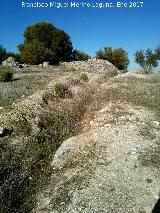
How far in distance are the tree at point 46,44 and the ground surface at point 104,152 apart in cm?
3275

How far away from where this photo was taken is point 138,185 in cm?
1806

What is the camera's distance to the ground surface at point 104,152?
56.1 feet

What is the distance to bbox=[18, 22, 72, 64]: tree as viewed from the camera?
67812 mm

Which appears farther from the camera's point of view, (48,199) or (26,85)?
(26,85)

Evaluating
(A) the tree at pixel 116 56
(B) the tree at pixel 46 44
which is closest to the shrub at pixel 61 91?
(B) the tree at pixel 46 44

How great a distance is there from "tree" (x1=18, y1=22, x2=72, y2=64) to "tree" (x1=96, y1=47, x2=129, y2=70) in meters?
7.49

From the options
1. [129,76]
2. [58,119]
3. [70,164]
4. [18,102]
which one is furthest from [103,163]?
[129,76]

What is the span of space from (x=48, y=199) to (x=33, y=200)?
0.77 metres

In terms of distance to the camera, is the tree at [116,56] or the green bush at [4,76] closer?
the green bush at [4,76]

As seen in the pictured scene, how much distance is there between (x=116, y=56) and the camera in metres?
77.2

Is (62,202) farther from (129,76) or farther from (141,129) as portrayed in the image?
(129,76)

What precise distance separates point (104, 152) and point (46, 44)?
54316mm

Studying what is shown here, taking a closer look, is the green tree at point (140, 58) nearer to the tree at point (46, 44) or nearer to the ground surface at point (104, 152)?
the tree at point (46, 44)

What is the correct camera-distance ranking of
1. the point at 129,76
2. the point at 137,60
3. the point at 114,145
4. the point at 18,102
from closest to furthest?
the point at 114,145 → the point at 18,102 → the point at 129,76 → the point at 137,60
